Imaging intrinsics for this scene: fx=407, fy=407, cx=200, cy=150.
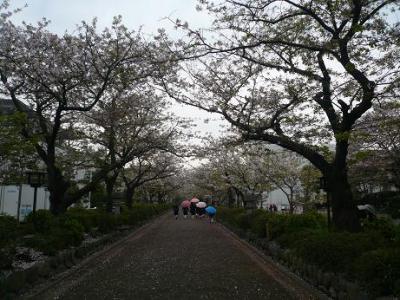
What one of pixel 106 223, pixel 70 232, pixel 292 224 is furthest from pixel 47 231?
pixel 292 224

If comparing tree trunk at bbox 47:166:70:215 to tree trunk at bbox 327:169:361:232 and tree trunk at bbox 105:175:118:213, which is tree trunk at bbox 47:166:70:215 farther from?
tree trunk at bbox 327:169:361:232

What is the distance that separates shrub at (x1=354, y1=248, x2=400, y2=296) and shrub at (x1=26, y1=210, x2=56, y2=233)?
29.3 feet

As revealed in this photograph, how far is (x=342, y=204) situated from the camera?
11523 mm

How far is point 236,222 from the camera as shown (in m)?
21.3

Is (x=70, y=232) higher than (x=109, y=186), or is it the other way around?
(x=109, y=186)

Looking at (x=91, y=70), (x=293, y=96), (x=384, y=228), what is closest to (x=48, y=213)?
(x=91, y=70)

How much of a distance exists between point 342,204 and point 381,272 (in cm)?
559

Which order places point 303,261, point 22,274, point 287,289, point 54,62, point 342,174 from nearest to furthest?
1. point 22,274
2. point 287,289
3. point 303,261
4. point 342,174
5. point 54,62

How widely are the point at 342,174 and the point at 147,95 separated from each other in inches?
345

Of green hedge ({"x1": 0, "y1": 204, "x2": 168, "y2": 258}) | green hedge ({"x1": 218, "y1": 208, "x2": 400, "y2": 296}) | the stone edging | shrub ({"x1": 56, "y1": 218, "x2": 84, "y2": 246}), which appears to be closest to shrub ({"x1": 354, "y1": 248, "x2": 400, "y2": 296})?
green hedge ({"x1": 218, "y1": 208, "x2": 400, "y2": 296})

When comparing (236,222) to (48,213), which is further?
(236,222)

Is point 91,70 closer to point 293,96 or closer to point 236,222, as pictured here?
point 293,96

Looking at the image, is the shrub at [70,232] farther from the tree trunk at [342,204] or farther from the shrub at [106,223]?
the tree trunk at [342,204]

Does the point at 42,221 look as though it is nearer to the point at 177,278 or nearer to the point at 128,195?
the point at 177,278
